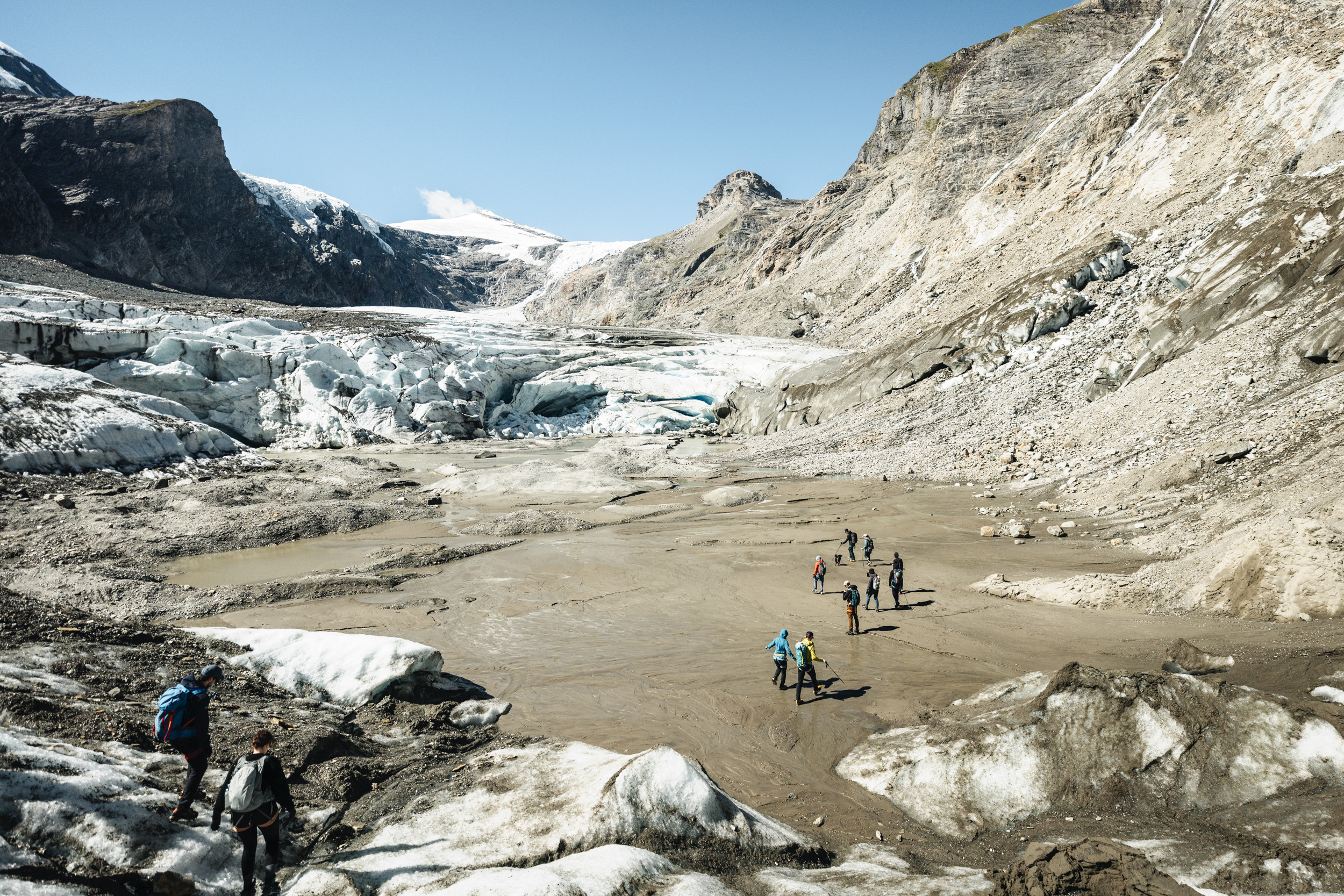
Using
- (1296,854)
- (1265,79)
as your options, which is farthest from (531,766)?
(1265,79)

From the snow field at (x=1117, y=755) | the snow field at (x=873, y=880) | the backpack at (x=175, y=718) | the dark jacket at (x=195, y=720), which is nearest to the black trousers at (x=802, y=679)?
the snow field at (x=1117, y=755)

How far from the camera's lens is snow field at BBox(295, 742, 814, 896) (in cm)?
539

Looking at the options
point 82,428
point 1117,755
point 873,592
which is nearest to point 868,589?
point 873,592

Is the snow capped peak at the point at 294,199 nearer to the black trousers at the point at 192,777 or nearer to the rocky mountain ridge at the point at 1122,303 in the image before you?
the rocky mountain ridge at the point at 1122,303

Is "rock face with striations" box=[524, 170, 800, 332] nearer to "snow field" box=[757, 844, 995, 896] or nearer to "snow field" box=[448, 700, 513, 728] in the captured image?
"snow field" box=[448, 700, 513, 728]

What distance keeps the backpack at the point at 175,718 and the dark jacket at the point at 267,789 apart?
2.69 feet

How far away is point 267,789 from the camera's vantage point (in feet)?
17.9

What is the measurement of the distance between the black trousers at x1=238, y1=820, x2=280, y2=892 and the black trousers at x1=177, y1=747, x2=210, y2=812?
55 cm

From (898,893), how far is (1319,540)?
11.4 metres

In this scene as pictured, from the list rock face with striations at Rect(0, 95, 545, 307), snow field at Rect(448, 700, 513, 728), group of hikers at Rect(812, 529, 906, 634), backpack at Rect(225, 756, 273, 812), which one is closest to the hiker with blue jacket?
group of hikers at Rect(812, 529, 906, 634)

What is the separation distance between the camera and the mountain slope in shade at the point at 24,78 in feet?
334

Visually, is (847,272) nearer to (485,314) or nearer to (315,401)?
(315,401)

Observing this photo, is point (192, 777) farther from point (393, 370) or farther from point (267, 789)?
point (393, 370)

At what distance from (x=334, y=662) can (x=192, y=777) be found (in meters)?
5.10
